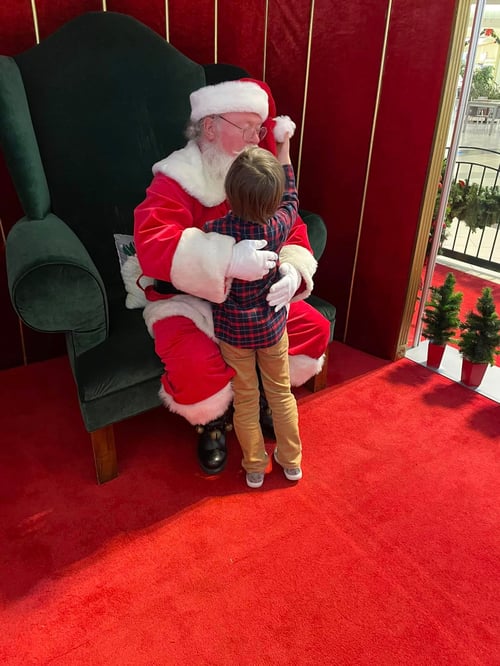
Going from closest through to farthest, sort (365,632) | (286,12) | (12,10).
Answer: (365,632) < (12,10) < (286,12)

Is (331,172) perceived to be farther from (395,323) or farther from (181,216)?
(181,216)

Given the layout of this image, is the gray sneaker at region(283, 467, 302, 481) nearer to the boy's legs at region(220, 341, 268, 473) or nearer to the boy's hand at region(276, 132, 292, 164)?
the boy's legs at region(220, 341, 268, 473)

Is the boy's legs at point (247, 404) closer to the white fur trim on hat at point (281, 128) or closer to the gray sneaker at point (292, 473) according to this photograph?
the gray sneaker at point (292, 473)

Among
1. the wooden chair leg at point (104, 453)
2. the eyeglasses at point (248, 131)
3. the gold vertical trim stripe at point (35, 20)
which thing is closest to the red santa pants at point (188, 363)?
the wooden chair leg at point (104, 453)

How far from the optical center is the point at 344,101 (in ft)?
7.07

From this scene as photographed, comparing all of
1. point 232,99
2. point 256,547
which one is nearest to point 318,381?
point 256,547

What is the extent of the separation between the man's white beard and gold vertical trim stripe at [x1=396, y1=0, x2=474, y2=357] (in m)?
0.90

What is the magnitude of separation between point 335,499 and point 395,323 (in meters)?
0.99

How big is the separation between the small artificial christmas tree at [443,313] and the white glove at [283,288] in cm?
96

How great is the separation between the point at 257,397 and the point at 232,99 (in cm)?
91

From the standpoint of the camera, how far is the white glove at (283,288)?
1.43 meters

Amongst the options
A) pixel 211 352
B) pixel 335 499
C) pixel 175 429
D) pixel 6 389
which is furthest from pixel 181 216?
pixel 6 389

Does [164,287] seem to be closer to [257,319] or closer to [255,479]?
[257,319]

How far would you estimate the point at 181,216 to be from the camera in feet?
4.93
